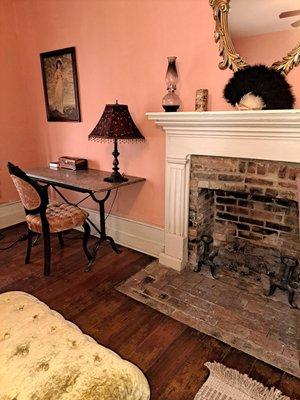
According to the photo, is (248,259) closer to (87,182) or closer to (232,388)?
(232,388)

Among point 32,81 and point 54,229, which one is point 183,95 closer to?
point 54,229

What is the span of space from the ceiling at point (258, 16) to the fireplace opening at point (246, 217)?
2.83 ft

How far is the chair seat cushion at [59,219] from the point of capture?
242 cm

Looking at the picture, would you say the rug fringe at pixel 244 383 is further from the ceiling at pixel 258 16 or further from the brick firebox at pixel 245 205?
the ceiling at pixel 258 16

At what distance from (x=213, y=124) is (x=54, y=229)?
1.56m

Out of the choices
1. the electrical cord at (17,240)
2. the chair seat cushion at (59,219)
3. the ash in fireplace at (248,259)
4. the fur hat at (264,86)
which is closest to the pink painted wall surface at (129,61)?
the fur hat at (264,86)

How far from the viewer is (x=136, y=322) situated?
193 centimetres

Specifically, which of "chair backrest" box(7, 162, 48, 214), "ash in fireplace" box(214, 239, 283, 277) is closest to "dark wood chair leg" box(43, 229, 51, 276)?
"chair backrest" box(7, 162, 48, 214)

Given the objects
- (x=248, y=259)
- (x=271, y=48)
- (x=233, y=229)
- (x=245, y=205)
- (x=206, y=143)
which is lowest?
(x=248, y=259)

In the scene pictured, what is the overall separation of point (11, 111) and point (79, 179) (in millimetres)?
1565

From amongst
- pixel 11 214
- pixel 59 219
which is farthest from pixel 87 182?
pixel 11 214

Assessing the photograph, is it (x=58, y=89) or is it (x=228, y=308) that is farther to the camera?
(x=58, y=89)

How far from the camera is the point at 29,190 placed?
2.29 metres

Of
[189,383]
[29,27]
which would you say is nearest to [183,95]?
[189,383]
